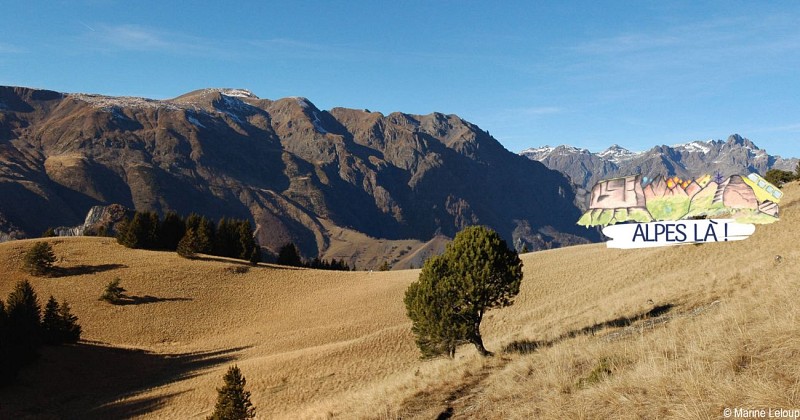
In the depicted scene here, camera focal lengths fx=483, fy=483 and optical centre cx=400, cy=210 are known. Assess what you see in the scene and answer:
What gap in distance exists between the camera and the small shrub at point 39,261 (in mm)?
53781

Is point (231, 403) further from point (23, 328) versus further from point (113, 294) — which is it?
point (113, 294)

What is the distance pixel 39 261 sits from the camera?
2119 inches

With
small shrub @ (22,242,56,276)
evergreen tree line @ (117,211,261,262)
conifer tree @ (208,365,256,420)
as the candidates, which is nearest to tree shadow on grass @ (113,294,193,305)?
small shrub @ (22,242,56,276)

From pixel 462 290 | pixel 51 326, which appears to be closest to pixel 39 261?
pixel 51 326

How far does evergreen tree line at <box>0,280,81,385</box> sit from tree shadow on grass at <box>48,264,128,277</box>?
13461 millimetres

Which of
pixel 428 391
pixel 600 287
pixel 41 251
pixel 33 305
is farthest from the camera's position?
pixel 41 251

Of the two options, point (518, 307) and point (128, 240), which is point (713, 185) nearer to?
point (518, 307)

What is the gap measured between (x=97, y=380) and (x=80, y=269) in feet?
90.6

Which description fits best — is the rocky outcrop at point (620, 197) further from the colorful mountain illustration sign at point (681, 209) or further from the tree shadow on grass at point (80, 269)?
the tree shadow on grass at point (80, 269)

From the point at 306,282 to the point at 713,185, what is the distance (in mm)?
51140

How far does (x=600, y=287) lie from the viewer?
43875 mm

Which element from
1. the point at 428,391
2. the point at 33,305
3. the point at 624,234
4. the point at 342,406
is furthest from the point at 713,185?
the point at 33,305

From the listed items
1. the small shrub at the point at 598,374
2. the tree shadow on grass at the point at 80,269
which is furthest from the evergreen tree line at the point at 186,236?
the small shrub at the point at 598,374

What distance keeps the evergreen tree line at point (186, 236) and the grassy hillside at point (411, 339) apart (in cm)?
352
